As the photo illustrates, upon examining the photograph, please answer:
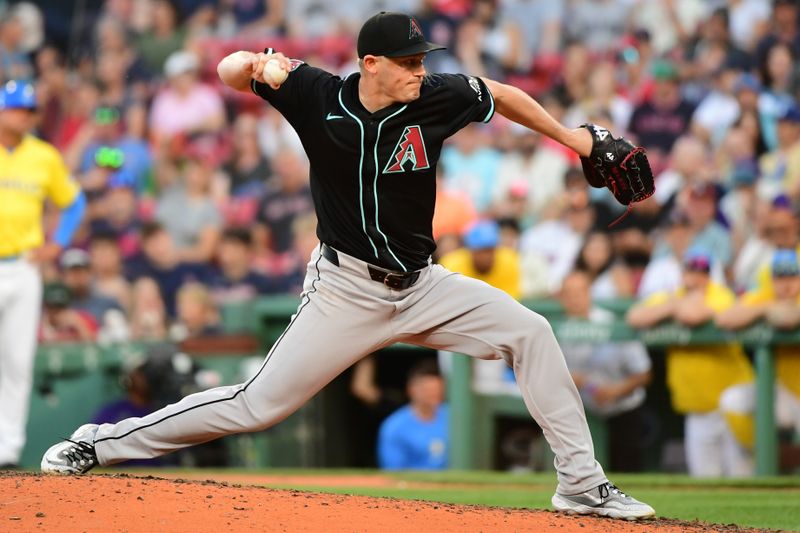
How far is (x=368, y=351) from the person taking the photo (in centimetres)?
474

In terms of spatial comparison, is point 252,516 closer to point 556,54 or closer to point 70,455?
point 70,455

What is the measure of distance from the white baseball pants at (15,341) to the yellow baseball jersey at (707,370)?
12.8 ft

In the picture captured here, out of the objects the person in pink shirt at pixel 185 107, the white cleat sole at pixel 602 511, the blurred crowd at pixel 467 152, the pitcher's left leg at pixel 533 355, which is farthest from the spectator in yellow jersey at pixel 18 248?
the person in pink shirt at pixel 185 107

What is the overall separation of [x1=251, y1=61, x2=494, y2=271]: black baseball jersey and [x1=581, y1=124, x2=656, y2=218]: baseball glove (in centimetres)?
44

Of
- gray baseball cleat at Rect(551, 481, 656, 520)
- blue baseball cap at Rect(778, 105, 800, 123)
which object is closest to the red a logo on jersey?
gray baseball cleat at Rect(551, 481, 656, 520)

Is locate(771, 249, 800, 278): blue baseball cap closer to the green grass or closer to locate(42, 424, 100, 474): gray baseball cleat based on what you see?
the green grass

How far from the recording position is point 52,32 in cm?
1523

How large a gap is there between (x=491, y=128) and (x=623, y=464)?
13.5ft

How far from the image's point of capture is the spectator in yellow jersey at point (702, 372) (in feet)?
26.2

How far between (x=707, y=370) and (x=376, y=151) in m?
4.20

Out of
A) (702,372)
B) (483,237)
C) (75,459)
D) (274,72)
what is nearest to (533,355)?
(274,72)

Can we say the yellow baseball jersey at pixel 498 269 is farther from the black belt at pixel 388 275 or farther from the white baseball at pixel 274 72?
the white baseball at pixel 274 72

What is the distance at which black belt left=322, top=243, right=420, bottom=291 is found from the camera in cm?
467

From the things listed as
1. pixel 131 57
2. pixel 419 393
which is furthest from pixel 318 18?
pixel 419 393
